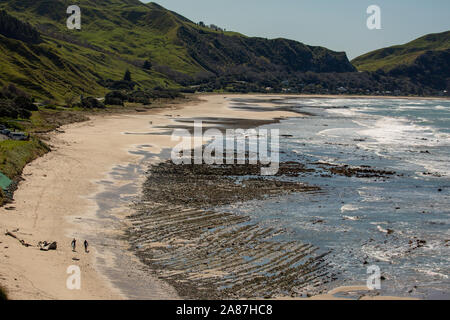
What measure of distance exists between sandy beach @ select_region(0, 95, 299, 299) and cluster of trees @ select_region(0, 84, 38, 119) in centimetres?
746

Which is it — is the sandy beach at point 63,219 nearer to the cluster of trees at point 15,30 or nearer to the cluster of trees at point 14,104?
the cluster of trees at point 14,104

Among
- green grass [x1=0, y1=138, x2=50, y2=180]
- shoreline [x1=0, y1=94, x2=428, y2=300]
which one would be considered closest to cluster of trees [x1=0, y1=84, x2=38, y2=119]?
shoreline [x1=0, y1=94, x2=428, y2=300]

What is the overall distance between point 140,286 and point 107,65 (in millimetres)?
177030

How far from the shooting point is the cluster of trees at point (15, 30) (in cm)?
14150

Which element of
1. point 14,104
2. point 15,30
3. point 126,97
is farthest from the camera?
point 15,30

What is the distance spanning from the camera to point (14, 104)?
69625mm

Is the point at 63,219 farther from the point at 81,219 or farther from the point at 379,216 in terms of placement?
the point at 379,216

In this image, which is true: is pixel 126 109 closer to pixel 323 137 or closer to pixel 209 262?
pixel 323 137

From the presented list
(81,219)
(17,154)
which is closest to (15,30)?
(17,154)

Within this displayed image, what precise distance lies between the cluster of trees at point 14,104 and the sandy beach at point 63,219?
746 cm

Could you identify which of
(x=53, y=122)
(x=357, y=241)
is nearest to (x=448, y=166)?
(x=357, y=241)

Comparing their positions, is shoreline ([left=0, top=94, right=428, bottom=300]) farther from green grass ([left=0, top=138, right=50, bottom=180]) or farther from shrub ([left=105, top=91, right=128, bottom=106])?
shrub ([left=105, top=91, right=128, bottom=106])

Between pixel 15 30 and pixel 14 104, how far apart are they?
86483 mm

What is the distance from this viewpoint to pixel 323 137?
77625 millimetres
